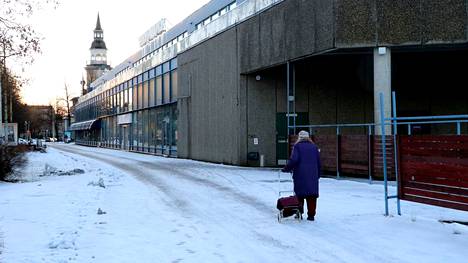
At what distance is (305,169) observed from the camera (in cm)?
945

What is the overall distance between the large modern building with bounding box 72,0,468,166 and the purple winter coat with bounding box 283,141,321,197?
741 centimetres

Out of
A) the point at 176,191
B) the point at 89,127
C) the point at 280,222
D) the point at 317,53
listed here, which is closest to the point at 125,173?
the point at 176,191

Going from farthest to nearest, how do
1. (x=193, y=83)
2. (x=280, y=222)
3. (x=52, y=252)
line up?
1. (x=193, y=83)
2. (x=280, y=222)
3. (x=52, y=252)

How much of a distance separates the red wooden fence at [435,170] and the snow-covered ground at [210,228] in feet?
1.64

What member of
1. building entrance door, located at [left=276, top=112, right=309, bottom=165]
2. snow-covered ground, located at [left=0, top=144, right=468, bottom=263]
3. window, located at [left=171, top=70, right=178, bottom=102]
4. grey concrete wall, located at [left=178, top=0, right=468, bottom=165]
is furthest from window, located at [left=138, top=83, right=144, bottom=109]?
snow-covered ground, located at [left=0, top=144, right=468, bottom=263]

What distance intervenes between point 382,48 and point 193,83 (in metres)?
14.3

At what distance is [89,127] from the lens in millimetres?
63094

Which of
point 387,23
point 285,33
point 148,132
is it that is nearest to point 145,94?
point 148,132

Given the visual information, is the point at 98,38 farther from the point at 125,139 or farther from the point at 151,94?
the point at 151,94

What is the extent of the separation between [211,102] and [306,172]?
55.4 ft

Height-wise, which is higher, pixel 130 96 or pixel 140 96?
pixel 130 96

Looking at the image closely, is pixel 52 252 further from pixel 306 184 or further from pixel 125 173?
pixel 125 173

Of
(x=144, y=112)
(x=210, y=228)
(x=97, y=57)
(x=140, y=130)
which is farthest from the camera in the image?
(x=97, y=57)

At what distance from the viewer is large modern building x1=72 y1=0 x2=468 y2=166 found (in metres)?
16.0
